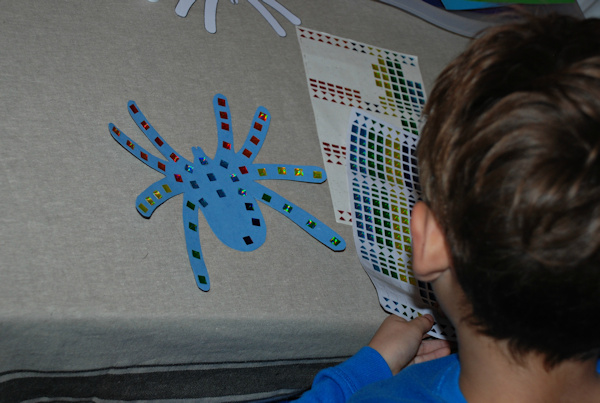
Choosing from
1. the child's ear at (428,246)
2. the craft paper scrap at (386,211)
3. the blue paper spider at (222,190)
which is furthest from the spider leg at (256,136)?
the child's ear at (428,246)

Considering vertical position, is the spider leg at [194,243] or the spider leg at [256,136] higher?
the spider leg at [256,136]

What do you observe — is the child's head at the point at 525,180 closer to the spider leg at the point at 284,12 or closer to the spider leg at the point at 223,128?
the spider leg at the point at 223,128

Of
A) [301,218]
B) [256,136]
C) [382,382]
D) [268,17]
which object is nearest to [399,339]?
[382,382]

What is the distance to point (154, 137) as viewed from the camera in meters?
0.68

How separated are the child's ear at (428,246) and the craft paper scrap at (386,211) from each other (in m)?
0.15

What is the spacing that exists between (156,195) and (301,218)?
172mm

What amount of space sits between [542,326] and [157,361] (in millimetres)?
380

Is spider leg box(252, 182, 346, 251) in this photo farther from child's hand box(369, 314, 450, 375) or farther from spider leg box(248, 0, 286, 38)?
spider leg box(248, 0, 286, 38)

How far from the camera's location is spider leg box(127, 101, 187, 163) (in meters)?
0.67

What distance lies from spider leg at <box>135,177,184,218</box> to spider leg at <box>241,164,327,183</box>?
0.10 meters

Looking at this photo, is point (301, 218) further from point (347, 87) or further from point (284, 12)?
point (284, 12)

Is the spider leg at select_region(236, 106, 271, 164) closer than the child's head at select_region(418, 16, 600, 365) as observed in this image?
No

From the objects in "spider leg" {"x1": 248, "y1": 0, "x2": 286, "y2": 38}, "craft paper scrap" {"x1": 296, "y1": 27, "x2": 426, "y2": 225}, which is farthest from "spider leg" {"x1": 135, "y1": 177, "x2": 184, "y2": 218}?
"spider leg" {"x1": 248, "y1": 0, "x2": 286, "y2": 38}

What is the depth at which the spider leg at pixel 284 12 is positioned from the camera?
883 mm
